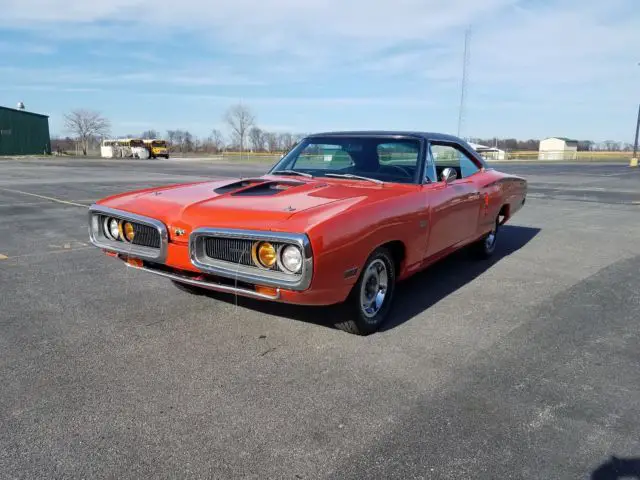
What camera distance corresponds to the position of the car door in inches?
172

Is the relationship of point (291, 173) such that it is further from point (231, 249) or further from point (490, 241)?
point (490, 241)

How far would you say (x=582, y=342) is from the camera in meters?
3.65

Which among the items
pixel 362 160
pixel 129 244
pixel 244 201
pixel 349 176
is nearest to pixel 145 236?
pixel 129 244

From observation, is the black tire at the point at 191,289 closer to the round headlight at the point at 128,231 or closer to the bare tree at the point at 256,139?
the round headlight at the point at 128,231

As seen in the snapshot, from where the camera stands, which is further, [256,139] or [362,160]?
[256,139]

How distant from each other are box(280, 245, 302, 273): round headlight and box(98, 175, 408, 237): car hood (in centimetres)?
15

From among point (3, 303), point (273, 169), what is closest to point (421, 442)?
point (273, 169)

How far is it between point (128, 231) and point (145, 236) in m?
0.30

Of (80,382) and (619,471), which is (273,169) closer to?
(80,382)

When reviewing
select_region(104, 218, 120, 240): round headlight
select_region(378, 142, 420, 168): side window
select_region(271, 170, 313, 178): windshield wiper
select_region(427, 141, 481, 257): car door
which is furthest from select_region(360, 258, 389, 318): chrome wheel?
select_region(104, 218, 120, 240): round headlight

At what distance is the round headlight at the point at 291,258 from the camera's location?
3.01 meters

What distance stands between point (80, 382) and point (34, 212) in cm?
820

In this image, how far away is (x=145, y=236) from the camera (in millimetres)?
3691

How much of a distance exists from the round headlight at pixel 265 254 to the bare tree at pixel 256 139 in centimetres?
9448
